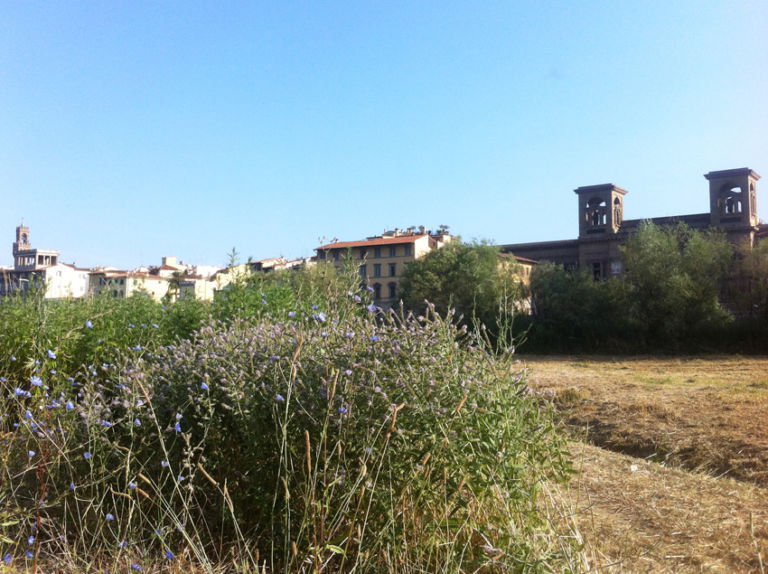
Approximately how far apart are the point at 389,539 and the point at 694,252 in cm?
3663

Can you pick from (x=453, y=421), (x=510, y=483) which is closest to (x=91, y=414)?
(x=453, y=421)

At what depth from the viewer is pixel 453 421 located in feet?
10.0

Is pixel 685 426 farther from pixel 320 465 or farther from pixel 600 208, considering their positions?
pixel 600 208

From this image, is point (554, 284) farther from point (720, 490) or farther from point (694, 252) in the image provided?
point (720, 490)

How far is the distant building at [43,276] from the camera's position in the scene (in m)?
6.97

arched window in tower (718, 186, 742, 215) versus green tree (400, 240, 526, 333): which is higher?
arched window in tower (718, 186, 742, 215)

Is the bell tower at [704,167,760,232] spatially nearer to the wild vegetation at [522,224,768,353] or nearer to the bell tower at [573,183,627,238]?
the bell tower at [573,183,627,238]

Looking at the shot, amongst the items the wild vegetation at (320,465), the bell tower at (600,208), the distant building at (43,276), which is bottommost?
the wild vegetation at (320,465)

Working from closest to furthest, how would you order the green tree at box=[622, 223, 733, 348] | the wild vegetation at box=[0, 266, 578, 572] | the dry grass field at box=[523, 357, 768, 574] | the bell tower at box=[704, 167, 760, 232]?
the wild vegetation at box=[0, 266, 578, 572], the dry grass field at box=[523, 357, 768, 574], the green tree at box=[622, 223, 733, 348], the bell tower at box=[704, 167, 760, 232]

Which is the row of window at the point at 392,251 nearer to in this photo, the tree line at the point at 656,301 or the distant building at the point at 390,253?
the distant building at the point at 390,253

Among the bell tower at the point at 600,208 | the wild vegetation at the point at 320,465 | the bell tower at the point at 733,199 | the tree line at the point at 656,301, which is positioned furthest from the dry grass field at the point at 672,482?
the bell tower at the point at 600,208

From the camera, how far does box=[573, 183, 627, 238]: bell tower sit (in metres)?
63.1

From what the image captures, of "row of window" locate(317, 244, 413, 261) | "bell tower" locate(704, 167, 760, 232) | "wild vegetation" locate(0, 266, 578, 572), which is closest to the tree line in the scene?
"bell tower" locate(704, 167, 760, 232)

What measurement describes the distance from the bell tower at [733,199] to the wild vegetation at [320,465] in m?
58.3
